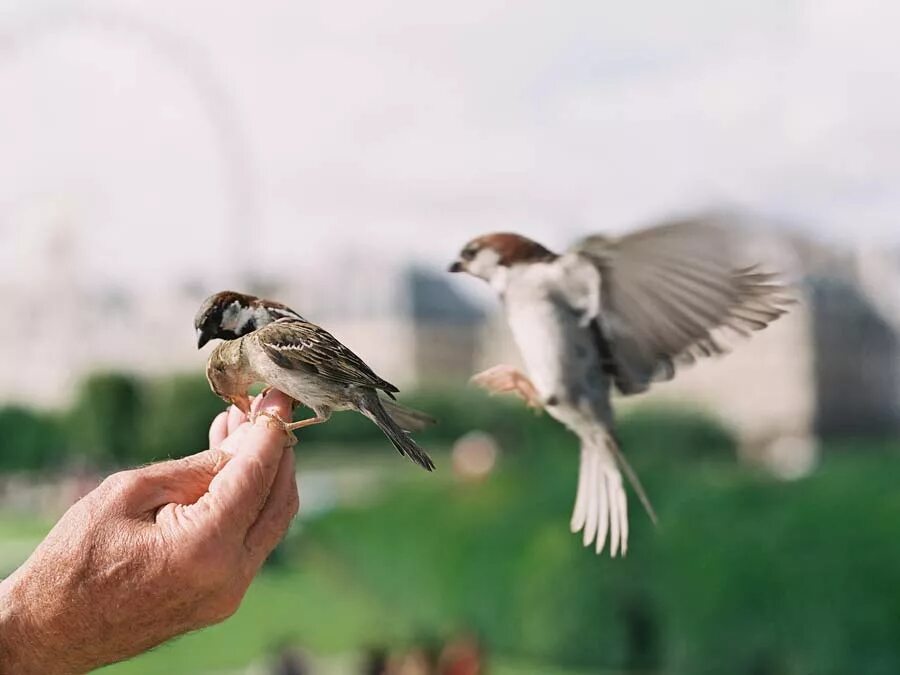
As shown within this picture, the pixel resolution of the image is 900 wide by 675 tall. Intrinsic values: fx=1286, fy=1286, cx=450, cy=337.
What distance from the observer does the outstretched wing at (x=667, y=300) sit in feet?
6.36

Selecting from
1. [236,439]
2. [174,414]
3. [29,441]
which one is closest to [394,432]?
[236,439]

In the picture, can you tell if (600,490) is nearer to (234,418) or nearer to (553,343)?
(553,343)

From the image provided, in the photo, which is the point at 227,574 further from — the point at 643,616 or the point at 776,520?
the point at 643,616

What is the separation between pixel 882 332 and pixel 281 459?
106 feet

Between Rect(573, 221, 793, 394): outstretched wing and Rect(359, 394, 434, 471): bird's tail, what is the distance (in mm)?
406

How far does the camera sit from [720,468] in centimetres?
1218

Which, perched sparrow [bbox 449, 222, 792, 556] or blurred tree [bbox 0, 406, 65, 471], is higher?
perched sparrow [bbox 449, 222, 792, 556]

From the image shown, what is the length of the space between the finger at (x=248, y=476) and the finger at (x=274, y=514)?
0.15 feet

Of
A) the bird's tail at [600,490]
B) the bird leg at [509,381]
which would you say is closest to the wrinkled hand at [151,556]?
the bird leg at [509,381]

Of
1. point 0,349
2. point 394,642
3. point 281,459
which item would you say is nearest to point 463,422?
point 394,642

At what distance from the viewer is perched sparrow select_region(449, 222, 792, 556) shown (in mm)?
1950

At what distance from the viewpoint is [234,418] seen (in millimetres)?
2053

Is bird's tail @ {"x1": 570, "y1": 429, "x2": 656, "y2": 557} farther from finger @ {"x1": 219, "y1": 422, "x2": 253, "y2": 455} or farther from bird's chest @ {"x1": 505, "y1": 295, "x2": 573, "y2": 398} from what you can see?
finger @ {"x1": 219, "y1": 422, "x2": 253, "y2": 455}

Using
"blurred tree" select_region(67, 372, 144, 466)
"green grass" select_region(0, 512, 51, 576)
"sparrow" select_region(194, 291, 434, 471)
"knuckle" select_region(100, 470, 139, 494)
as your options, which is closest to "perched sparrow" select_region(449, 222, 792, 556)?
"sparrow" select_region(194, 291, 434, 471)
